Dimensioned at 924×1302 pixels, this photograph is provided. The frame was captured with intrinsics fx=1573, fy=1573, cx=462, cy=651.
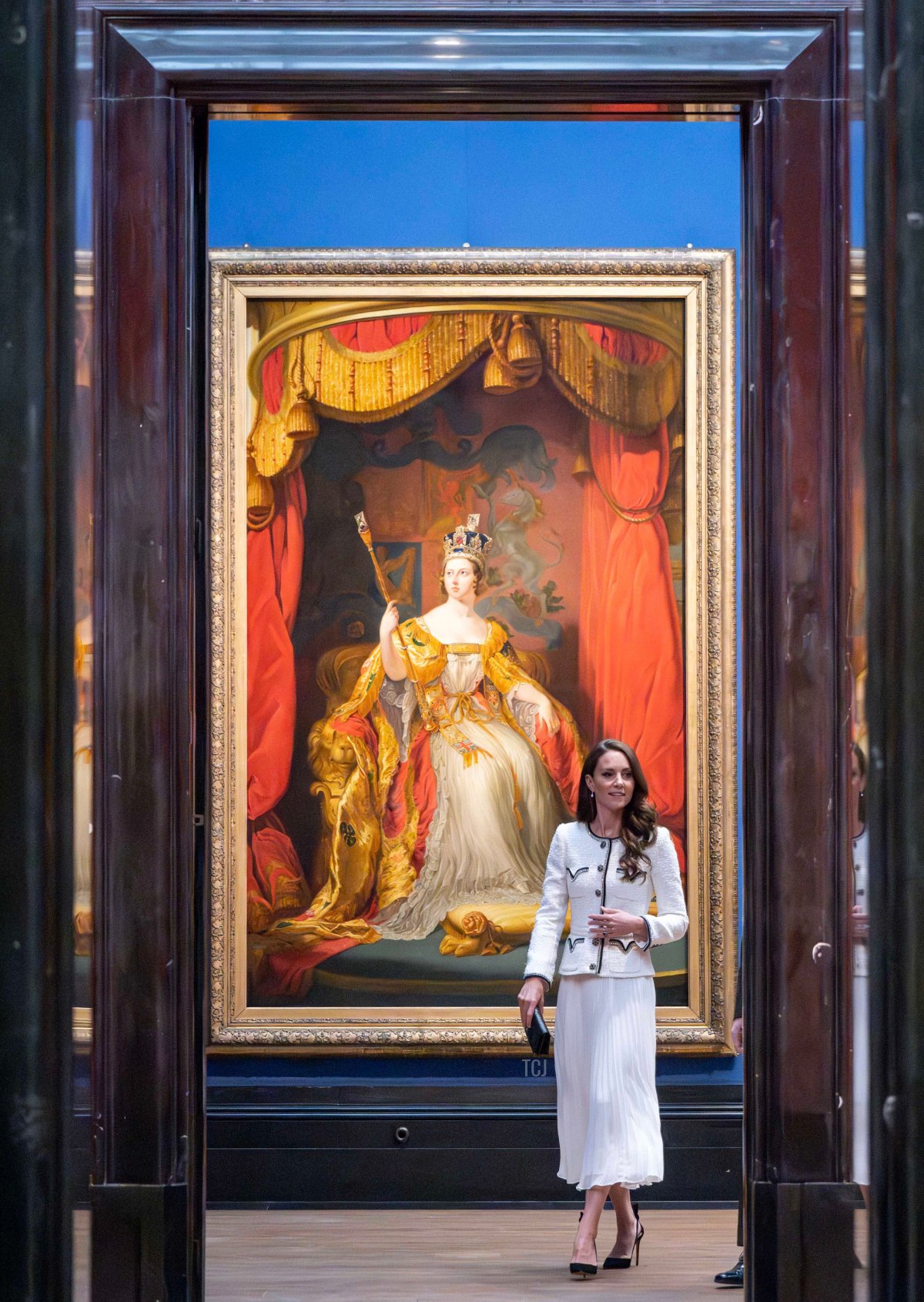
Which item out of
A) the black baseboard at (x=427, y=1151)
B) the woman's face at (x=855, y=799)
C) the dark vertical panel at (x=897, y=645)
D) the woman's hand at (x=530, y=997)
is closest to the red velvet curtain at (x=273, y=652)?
the black baseboard at (x=427, y=1151)

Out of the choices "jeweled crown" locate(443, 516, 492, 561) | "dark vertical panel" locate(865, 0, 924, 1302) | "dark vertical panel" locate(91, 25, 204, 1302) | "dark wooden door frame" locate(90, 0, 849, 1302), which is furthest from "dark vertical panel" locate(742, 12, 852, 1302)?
"jeweled crown" locate(443, 516, 492, 561)

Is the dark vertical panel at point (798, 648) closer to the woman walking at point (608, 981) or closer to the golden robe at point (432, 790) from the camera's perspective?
the woman walking at point (608, 981)

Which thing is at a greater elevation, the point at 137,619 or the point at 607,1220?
the point at 137,619

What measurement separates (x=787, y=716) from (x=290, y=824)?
363 cm

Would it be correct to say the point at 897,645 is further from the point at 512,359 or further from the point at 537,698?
the point at 512,359

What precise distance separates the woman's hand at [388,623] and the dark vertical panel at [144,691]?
10.2ft

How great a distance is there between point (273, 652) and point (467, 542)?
111 cm

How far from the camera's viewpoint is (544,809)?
25.5ft

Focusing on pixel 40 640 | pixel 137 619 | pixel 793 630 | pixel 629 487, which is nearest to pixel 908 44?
pixel 40 640

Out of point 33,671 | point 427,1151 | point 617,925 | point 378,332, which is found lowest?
point 427,1151

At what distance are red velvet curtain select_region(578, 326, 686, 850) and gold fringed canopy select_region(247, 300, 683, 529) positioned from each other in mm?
81

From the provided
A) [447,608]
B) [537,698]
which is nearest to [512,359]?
[447,608]

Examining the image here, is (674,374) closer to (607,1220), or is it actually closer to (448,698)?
(448,698)

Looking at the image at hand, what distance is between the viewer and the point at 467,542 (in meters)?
7.82
